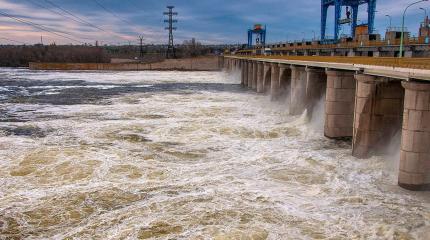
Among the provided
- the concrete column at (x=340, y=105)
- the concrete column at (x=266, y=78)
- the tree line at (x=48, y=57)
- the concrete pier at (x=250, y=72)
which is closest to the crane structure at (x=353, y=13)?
the concrete pier at (x=250, y=72)

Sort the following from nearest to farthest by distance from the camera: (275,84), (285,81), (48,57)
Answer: (285,81)
(275,84)
(48,57)

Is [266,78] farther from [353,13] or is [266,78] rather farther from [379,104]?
[379,104]

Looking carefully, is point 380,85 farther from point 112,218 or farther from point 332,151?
point 112,218

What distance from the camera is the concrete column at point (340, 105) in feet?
89.8

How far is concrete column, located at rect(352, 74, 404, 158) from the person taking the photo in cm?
2231

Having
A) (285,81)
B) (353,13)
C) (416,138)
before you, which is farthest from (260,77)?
(416,138)

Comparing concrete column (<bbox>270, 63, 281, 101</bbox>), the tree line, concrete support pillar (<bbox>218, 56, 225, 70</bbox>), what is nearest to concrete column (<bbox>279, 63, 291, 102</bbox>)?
concrete column (<bbox>270, 63, 281, 101</bbox>)

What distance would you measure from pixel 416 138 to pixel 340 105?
1063 cm

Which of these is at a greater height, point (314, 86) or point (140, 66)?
point (140, 66)

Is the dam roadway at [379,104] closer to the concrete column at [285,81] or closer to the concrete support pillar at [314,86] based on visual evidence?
the concrete support pillar at [314,86]

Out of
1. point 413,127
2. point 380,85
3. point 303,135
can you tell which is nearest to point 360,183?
point 413,127

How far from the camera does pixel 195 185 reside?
17281 millimetres

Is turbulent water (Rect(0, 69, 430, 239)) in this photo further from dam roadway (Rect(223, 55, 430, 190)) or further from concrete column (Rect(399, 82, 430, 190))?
dam roadway (Rect(223, 55, 430, 190))

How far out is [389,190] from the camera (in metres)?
17.2
